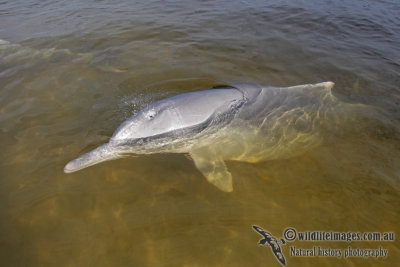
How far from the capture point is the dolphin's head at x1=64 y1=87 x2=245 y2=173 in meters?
4.16

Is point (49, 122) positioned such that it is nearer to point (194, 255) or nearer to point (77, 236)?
point (77, 236)

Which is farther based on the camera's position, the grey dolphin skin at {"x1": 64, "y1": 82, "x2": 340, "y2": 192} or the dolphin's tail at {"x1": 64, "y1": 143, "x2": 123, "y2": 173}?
the grey dolphin skin at {"x1": 64, "y1": 82, "x2": 340, "y2": 192}

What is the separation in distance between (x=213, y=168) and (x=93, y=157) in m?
1.92

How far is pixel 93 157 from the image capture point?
3.98 m

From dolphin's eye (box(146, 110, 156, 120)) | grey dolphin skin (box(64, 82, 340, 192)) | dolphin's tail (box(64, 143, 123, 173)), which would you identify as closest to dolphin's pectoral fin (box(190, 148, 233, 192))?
grey dolphin skin (box(64, 82, 340, 192))

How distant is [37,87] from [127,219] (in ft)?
15.1

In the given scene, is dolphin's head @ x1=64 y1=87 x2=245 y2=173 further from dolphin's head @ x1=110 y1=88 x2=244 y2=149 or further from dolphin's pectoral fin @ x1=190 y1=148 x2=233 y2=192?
dolphin's pectoral fin @ x1=190 y1=148 x2=233 y2=192

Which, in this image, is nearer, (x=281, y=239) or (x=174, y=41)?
(x=281, y=239)

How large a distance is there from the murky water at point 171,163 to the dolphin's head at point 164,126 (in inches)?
7.5

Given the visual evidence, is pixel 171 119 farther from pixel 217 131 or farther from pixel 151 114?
pixel 217 131

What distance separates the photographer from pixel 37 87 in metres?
5.96

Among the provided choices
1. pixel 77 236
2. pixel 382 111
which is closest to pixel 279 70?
pixel 382 111

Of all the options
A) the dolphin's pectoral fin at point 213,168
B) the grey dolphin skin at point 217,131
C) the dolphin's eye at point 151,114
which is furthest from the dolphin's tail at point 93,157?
the dolphin's pectoral fin at point 213,168

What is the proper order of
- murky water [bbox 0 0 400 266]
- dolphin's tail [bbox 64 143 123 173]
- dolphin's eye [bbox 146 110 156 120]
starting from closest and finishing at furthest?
1. murky water [bbox 0 0 400 266]
2. dolphin's tail [bbox 64 143 123 173]
3. dolphin's eye [bbox 146 110 156 120]
